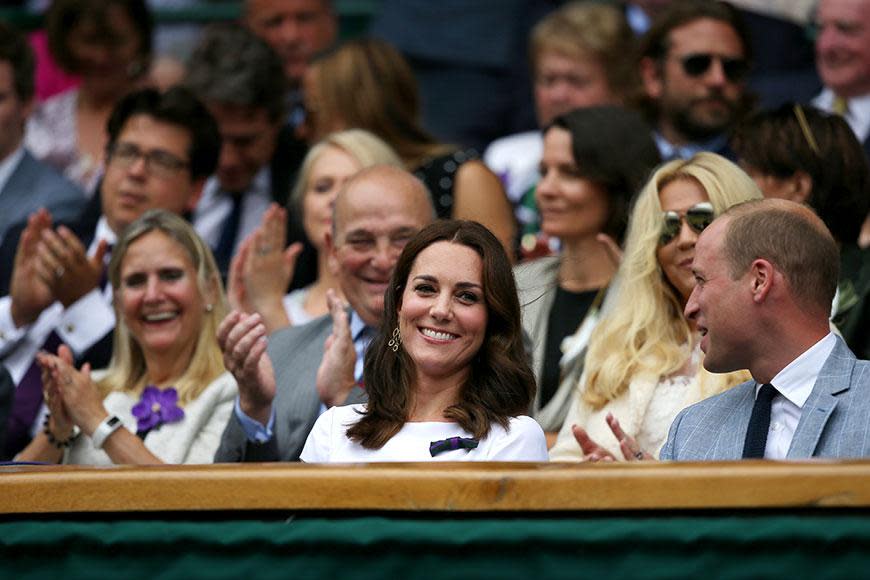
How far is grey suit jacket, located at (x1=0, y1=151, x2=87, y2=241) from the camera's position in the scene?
638 centimetres

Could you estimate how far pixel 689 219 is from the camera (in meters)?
4.38

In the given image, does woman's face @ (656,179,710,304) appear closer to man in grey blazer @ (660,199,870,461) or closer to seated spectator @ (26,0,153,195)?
man in grey blazer @ (660,199,870,461)

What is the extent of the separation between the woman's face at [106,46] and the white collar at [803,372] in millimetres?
4478

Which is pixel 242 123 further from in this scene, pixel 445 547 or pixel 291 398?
pixel 445 547

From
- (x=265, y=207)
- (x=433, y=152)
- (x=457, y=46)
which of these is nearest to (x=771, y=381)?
(x=433, y=152)

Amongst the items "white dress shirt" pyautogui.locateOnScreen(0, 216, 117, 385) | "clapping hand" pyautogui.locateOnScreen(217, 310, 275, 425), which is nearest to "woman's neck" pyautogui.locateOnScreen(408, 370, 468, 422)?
"clapping hand" pyautogui.locateOnScreen(217, 310, 275, 425)

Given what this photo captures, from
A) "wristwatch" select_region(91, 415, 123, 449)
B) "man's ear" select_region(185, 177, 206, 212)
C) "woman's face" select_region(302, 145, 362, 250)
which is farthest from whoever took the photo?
"man's ear" select_region(185, 177, 206, 212)

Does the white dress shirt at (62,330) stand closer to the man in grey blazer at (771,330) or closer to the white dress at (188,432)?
the white dress at (188,432)

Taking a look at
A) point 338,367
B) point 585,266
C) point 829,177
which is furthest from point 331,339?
point 829,177

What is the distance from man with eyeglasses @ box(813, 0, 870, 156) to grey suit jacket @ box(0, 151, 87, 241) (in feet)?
9.80

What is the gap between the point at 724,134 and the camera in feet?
19.8

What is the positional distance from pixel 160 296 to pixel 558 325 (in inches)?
49.5

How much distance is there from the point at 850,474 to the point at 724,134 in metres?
3.53

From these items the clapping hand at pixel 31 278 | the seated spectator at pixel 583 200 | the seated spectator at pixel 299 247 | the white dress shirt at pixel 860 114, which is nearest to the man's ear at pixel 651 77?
the white dress shirt at pixel 860 114
